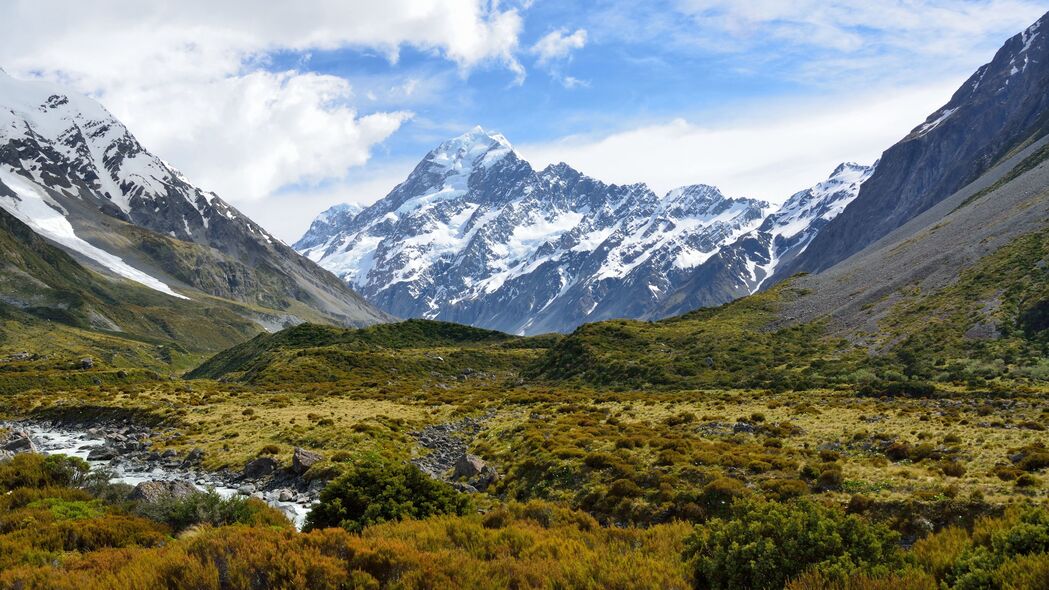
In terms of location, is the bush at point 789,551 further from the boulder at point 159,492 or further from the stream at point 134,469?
the boulder at point 159,492

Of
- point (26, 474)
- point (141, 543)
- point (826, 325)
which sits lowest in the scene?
point (826, 325)

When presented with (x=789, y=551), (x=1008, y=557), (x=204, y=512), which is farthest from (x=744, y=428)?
(x=204, y=512)

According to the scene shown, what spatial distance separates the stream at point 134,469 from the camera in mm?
24625

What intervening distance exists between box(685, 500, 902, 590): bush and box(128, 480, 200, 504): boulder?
1596 cm

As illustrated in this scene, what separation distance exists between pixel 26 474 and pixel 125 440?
20034 mm

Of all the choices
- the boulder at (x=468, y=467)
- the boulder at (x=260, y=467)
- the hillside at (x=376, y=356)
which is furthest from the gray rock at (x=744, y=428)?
the hillside at (x=376, y=356)

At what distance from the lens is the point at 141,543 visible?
637 inches

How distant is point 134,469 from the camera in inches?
1271

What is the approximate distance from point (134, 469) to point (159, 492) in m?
14.9

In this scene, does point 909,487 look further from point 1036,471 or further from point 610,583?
point 610,583

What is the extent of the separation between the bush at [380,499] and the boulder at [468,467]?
7857mm

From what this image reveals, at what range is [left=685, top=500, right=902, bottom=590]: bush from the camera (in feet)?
38.1

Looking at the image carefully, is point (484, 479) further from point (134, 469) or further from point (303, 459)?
point (134, 469)

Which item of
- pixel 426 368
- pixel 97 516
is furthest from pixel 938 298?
pixel 97 516
